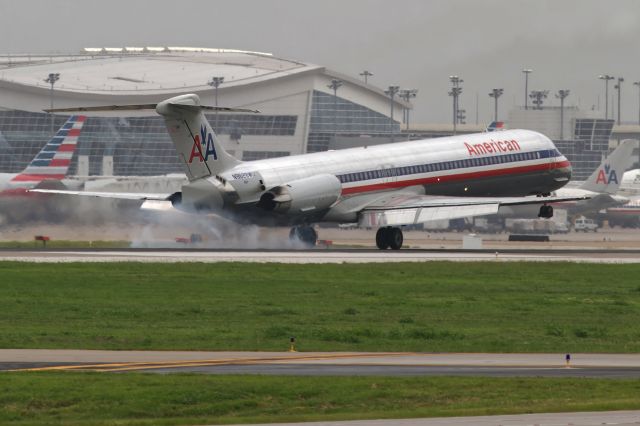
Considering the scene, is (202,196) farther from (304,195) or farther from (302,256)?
(304,195)

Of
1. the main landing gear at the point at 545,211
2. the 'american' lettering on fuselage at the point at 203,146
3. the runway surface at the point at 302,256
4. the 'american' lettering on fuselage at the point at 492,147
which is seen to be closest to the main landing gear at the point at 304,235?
the runway surface at the point at 302,256

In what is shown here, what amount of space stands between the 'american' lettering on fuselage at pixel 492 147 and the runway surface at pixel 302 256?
637 cm

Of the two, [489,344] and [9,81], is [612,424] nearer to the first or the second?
[489,344]

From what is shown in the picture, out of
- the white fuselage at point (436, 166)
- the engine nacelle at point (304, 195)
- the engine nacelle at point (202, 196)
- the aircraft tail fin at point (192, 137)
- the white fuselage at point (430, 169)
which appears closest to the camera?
the aircraft tail fin at point (192, 137)

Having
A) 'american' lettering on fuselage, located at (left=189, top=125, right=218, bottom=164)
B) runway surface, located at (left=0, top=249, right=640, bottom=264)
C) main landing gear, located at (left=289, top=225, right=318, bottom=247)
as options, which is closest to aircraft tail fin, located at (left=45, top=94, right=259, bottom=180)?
'american' lettering on fuselage, located at (left=189, top=125, right=218, bottom=164)

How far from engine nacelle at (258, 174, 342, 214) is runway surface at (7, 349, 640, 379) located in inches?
1418

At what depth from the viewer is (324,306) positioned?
43969 millimetres

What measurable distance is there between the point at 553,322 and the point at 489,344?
19.2 feet

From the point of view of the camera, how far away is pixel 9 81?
635 feet

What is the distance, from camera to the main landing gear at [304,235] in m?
76.4

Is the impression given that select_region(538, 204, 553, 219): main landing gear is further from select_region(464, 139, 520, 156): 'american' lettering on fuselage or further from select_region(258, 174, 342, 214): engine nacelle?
select_region(258, 174, 342, 214): engine nacelle

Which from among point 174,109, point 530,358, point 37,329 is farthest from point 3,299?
point 174,109

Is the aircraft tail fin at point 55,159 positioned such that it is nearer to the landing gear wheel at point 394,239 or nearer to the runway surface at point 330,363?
the landing gear wheel at point 394,239

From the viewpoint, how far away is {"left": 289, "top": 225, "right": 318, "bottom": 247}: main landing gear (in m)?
76.4
